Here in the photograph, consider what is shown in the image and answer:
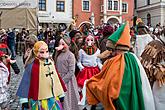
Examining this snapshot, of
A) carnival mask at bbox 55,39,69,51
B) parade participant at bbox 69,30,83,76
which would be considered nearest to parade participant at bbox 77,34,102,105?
parade participant at bbox 69,30,83,76

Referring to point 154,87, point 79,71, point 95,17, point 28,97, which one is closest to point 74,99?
point 79,71

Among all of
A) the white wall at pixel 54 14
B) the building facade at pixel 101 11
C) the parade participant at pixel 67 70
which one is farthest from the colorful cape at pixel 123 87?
the building facade at pixel 101 11

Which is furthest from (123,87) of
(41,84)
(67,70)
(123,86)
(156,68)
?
(67,70)

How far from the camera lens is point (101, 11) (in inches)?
1863

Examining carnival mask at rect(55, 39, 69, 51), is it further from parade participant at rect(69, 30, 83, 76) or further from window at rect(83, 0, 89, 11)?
window at rect(83, 0, 89, 11)

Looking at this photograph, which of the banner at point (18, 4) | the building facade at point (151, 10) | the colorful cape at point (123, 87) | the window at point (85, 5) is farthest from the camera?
the building facade at point (151, 10)

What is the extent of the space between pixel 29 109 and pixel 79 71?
7.59 feet

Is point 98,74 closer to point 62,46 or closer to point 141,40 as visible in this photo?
point 62,46

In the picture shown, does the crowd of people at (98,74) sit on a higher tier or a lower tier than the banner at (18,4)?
lower

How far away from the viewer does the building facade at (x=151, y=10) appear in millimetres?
48406

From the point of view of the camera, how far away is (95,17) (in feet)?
155

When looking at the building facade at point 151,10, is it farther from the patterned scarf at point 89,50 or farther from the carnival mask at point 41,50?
the carnival mask at point 41,50

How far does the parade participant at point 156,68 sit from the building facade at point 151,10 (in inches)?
1729

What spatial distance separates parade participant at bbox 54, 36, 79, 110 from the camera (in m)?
6.00
